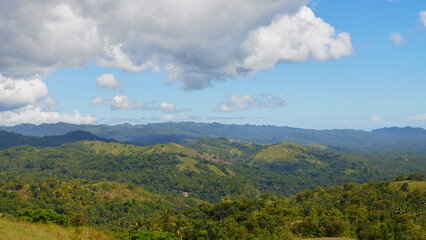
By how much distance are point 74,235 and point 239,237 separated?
62.8 meters

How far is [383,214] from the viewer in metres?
110

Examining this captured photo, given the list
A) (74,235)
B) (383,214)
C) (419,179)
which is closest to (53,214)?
(74,235)

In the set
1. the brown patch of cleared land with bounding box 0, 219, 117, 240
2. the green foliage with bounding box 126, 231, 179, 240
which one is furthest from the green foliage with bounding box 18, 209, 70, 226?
the green foliage with bounding box 126, 231, 179, 240

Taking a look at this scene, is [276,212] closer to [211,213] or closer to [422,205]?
[211,213]

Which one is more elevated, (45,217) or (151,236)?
(45,217)

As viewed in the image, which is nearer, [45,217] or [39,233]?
[39,233]

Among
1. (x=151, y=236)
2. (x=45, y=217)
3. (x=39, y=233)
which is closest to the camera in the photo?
(x=39, y=233)

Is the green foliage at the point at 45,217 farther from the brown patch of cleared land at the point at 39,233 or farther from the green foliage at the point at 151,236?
the green foliage at the point at 151,236

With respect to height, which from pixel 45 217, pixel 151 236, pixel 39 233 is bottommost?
pixel 151 236

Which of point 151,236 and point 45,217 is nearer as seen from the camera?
point 45,217

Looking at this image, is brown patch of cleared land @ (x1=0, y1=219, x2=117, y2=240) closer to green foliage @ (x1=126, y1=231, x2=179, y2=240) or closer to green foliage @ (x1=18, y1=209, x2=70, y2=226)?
green foliage @ (x1=18, y1=209, x2=70, y2=226)

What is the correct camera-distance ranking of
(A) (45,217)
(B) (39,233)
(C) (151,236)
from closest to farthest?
(B) (39,233) < (A) (45,217) < (C) (151,236)

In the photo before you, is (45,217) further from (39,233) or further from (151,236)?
(151,236)

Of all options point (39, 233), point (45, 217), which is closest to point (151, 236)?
point (45, 217)
